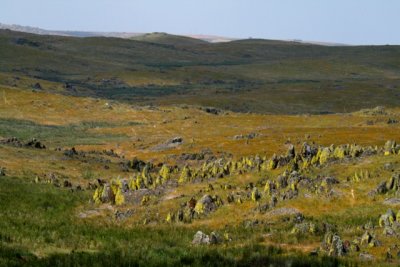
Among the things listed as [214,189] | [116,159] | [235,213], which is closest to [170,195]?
[214,189]

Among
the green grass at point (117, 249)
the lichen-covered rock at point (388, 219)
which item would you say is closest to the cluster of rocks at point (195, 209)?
the green grass at point (117, 249)

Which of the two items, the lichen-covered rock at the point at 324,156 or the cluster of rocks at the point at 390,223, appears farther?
the lichen-covered rock at the point at 324,156

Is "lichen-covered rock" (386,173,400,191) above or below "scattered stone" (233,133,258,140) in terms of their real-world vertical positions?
above

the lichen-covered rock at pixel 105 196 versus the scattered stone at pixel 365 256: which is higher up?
the scattered stone at pixel 365 256

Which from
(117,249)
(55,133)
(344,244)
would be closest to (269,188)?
(344,244)

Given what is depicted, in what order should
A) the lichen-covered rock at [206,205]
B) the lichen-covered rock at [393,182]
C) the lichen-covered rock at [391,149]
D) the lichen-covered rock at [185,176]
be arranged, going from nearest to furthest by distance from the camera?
the lichen-covered rock at [393,182]
the lichen-covered rock at [206,205]
the lichen-covered rock at [391,149]
the lichen-covered rock at [185,176]

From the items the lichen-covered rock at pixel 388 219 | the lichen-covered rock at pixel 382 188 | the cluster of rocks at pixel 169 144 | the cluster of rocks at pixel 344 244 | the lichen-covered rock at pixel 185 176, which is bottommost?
the cluster of rocks at pixel 169 144

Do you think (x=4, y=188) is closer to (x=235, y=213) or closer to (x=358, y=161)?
(x=235, y=213)

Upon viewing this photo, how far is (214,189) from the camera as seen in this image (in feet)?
129

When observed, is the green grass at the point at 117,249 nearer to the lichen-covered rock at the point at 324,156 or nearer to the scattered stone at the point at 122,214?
the scattered stone at the point at 122,214

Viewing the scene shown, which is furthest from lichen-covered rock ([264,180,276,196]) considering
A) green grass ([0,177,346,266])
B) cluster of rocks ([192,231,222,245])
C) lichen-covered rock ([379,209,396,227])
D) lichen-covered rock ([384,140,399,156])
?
cluster of rocks ([192,231,222,245])

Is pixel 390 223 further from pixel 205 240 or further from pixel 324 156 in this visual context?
pixel 324 156

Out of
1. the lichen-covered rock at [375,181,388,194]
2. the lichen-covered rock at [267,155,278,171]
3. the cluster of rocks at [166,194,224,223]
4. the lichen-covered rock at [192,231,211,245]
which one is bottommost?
the cluster of rocks at [166,194,224,223]

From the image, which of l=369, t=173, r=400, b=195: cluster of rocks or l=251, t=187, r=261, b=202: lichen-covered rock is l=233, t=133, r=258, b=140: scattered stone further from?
l=369, t=173, r=400, b=195: cluster of rocks
